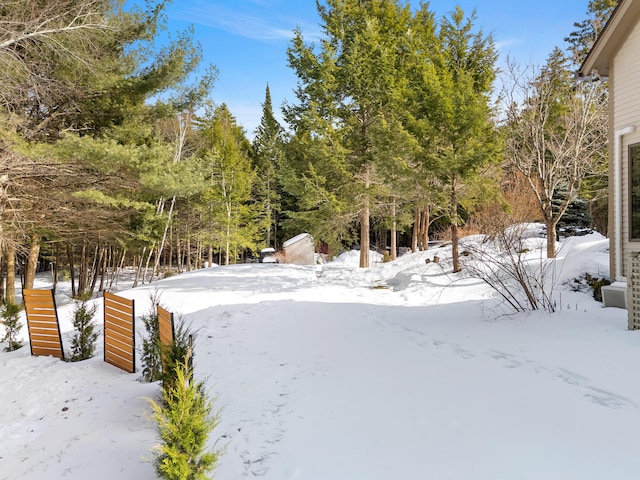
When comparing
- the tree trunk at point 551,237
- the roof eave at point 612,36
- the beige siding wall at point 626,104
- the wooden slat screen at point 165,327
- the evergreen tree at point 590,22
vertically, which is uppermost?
the evergreen tree at point 590,22

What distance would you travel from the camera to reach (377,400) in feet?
11.1

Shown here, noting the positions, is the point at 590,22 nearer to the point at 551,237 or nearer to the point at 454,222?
the point at 551,237

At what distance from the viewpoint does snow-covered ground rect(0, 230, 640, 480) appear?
Result: 8.21ft

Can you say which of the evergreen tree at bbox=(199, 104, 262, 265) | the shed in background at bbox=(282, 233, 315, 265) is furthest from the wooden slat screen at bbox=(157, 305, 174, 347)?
the shed in background at bbox=(282, 233, 315, 265)

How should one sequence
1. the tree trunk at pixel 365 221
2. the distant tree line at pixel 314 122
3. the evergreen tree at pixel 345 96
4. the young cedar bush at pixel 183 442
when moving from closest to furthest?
the young cedar bush at pixel 183 442
the distant tree line at pixel 314 122
the evergreen tree at pixel 345 96
the tree trunk at pixel 365 221

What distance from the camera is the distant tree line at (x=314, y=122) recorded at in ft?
26.9

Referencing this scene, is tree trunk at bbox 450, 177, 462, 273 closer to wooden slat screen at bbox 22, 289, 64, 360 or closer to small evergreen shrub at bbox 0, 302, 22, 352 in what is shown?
wooden slat screen at bbox 22, 289, 64, 360

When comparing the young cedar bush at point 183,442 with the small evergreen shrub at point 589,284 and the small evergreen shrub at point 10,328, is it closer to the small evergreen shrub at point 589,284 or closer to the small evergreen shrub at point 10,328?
the small evergreen shrub at point 10,328

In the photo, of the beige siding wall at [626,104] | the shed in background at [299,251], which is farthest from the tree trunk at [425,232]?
the beige siding wall at [626,104]

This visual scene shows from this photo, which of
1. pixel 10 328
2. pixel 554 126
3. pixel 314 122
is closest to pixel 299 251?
pixel 314 122

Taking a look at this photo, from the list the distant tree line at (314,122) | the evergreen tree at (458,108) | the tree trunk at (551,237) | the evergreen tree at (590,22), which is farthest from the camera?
the evergreen tree at (590,22)

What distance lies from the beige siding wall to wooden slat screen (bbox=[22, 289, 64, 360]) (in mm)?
8916

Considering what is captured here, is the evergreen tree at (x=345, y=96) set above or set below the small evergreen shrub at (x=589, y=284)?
above

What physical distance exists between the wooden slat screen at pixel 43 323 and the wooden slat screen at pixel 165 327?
258cm
